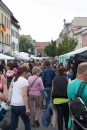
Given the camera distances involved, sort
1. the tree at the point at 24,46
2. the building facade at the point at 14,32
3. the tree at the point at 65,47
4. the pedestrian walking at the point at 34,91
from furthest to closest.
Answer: the tree at the point at 24,46 < the tree at the point at 65,47 < the building facade at the point at 14,32 < the pedestrian walking at the point at 34,91

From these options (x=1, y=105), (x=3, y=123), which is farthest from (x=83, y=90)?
(x=3, y=123)

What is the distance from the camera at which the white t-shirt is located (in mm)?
6152

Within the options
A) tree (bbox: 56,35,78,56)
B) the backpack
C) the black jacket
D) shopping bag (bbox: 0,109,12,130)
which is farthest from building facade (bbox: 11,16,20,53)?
the backpack

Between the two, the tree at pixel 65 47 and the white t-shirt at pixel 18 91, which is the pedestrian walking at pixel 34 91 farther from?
the tree at pixel 65 47

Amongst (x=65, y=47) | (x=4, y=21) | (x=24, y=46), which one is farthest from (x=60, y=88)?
(x=24, y=46)

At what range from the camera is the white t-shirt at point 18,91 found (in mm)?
6152

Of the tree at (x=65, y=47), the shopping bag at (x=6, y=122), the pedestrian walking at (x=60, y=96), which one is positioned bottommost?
the shopping bag at (x=6, y=122)

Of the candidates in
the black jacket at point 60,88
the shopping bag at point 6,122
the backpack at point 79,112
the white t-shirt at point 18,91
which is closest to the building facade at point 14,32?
the black jacket at point 60,88

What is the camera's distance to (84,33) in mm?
73500

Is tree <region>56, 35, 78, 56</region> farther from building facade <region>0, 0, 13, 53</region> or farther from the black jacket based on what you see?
the black jacket

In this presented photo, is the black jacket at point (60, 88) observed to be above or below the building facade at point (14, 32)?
below

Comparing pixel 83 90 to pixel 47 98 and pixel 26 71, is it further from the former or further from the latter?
pixel 47 98

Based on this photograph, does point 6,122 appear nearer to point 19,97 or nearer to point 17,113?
point 17,113

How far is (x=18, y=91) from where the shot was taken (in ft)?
20.3
